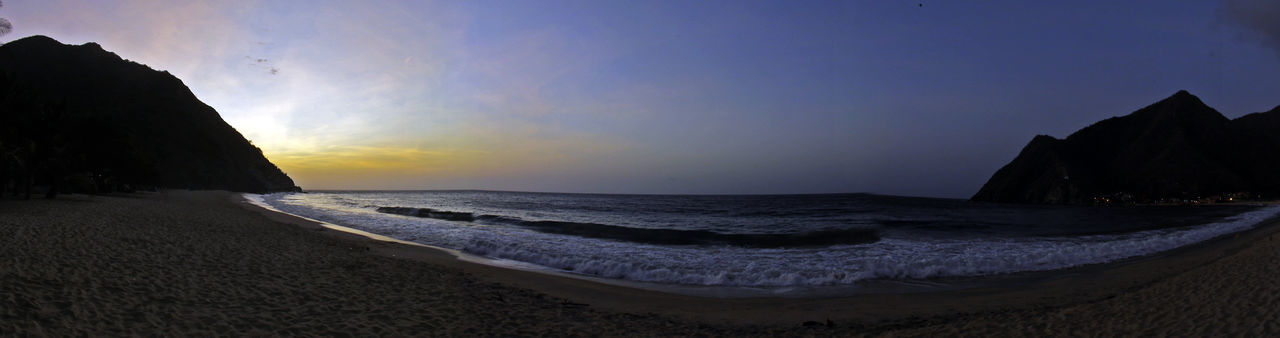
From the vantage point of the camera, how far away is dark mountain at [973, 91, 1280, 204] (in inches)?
3644

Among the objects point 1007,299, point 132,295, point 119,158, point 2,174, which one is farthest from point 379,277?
point 119,158

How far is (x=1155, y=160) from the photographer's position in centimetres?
10044

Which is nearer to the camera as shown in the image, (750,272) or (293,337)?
(293,337)

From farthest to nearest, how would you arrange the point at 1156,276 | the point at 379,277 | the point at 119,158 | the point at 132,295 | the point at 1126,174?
the point at 1126,174 → the point at 119,158 → the point at 1156,276 → the point at 379,277 → the point at 132,295

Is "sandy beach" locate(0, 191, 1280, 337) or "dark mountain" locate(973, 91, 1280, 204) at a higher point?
"dark mountain" locate(973, 91, 1280, 204)

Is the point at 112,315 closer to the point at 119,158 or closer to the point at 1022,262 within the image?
the point at 1022,262

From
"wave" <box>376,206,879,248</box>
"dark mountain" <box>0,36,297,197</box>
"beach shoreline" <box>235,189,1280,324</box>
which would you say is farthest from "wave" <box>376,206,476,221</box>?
"dark mountain" <box>0,36,297,197</box>

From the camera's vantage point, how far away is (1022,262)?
51.3 ft

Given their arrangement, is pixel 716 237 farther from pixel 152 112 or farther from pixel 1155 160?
pixel 152 112

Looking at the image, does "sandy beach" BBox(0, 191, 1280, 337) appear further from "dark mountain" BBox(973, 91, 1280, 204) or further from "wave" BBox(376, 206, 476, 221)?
"dark mountain" BBox(973, 91, 1280, 204)

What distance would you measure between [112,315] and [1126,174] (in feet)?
479

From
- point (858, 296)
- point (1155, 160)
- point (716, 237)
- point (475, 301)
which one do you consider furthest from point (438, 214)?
point (1155, 160)

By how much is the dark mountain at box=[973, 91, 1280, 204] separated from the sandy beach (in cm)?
11623

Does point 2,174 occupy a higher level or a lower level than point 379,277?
higher
